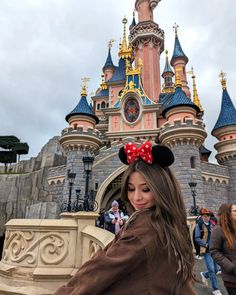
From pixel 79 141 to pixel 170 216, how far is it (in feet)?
48.3

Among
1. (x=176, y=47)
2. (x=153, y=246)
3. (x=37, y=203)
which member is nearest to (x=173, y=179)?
(x=153, y=246)

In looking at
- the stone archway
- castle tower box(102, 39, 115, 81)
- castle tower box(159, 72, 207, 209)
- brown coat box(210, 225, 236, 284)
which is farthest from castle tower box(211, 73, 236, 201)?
castle tower box(102, 39, 115, 81)

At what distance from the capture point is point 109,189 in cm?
1684

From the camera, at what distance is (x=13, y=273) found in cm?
336

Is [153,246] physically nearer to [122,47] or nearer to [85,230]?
[85,230]

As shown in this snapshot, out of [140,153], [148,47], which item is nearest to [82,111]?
[148,47]

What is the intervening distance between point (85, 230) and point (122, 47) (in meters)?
25.3

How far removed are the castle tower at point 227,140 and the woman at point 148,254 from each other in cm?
1552

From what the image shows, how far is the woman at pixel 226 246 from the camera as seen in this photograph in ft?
7.63

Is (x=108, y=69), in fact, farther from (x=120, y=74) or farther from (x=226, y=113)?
(x=226, y=113)

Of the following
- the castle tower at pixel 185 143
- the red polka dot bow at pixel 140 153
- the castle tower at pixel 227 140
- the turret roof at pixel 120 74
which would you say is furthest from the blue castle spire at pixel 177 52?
the red polka dot bow at pixel 140 153

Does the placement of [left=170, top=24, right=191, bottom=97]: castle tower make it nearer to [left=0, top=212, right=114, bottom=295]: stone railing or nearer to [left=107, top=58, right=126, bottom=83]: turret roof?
[left=107, top=58, right=126, bottom=83]: turret roof

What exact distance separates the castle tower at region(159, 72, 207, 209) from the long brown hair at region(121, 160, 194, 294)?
12.4 metres

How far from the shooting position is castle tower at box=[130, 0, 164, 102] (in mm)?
22141
